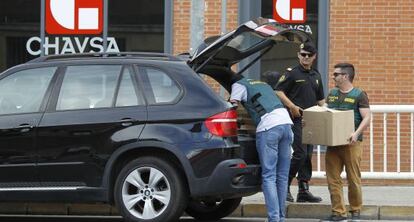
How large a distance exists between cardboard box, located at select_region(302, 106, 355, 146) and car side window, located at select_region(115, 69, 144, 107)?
1825 mm

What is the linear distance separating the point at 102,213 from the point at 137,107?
235cm

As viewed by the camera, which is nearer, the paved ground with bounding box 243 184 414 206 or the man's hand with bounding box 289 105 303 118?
the man's hand with bounding box 289 105 303 118

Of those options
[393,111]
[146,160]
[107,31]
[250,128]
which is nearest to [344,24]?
[393,111]

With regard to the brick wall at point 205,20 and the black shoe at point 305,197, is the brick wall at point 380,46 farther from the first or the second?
the black shoe at point 305,197

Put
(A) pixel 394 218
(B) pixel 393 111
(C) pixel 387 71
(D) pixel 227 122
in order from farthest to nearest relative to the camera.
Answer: (C) pixel 387 71 → (B) pixel 393 111 → (A) pixel 394 218 → (D) pixel 227 122

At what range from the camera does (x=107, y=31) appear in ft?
43.3

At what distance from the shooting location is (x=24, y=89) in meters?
8.62

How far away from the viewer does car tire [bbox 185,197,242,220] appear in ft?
31.0

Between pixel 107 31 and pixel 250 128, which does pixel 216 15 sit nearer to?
pixel 107 31

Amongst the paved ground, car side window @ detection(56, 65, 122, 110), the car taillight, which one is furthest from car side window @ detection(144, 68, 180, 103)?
the paved ground

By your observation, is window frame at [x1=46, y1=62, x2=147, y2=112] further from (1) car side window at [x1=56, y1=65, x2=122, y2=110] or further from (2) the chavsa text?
(2) the chavsa text

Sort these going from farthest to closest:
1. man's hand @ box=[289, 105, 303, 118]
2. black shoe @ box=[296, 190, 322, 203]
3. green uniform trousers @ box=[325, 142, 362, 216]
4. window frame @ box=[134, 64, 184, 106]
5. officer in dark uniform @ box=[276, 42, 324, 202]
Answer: black shoe @ box=[296, 190, 322, 203], officer in dark uniform @ box=[276, 42, 324, 202], man's hand @ box=[289, 105, 303, 118], green uniform trousers @ box=[325, 142, 362, 216], window frame @ box=[134, 64, 184, 106]

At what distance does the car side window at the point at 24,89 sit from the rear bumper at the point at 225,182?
1.85 metres

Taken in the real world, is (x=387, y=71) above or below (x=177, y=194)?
above
